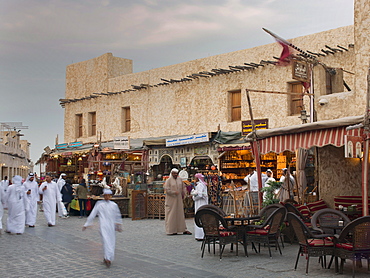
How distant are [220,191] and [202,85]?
6995mm

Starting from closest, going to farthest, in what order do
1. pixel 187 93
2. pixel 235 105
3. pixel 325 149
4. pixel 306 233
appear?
pixel 306 233 → pixel 325 149 → pixel 235 105 → pixel 187 93

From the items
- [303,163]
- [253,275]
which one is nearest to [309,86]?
[303,163]

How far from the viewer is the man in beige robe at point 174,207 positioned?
43.2 ft

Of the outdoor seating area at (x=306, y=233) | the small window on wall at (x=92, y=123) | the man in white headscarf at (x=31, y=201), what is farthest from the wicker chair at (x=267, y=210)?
the small window on wall at (x=92, y=123)

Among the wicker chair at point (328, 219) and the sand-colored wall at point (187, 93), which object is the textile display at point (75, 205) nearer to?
the sand-colored wall at point (187, 93)

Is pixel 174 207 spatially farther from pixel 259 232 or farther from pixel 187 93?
pixel 187 93

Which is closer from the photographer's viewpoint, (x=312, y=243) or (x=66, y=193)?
(x=312, y=243)

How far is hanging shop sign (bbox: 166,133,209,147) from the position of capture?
64.8ft

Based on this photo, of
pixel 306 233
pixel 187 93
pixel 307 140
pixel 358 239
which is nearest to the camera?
pixel 358 239

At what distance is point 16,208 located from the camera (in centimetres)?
1439

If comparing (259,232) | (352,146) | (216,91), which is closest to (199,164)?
(216,91)

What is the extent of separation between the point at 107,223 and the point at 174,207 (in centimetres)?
468

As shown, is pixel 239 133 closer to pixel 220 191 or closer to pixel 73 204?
pixel 220 191

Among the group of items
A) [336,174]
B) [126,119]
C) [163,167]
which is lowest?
[336,174]
